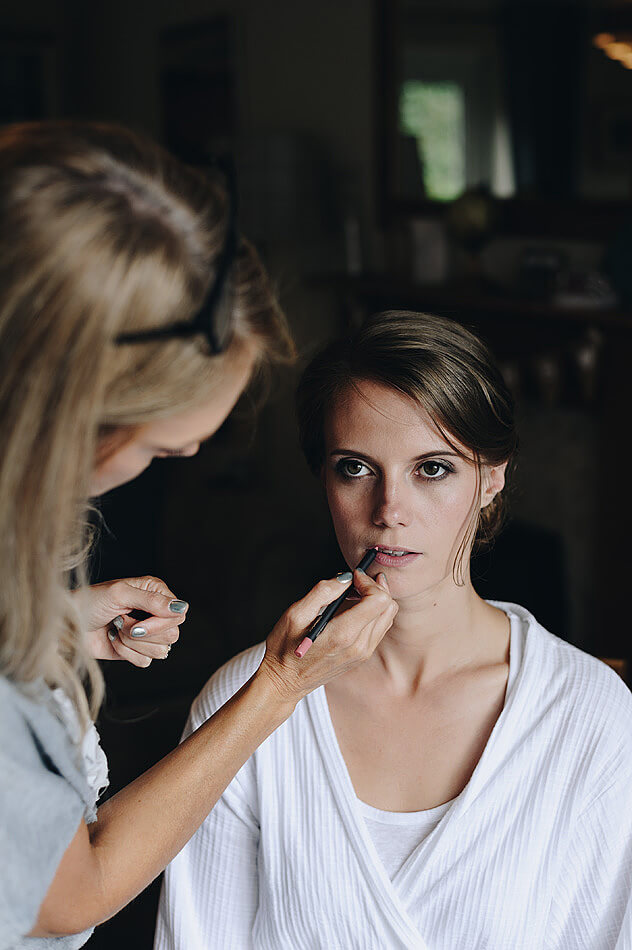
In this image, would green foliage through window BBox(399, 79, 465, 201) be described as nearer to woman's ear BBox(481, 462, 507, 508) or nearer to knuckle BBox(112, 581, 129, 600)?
woman's ear BBox(481, 462, 507, 508)

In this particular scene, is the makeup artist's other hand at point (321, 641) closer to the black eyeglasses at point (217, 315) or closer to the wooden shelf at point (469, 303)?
the black eyeglasses at point (217, 315)

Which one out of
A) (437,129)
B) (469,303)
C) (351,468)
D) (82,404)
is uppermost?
(437,129)

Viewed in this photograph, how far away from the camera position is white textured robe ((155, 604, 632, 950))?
4.02 feet

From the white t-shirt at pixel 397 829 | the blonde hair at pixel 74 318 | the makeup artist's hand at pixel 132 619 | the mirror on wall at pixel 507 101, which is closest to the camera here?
the blonde hair at pixel 74 318

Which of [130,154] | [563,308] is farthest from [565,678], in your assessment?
[563,308]

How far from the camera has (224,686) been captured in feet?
4.59

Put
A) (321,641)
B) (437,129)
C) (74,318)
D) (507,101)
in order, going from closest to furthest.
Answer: (74,318), (321,641), (507,101), (437,129)

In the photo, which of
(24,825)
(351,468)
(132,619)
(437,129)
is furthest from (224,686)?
(437,129)

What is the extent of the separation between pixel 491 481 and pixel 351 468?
0.21 m

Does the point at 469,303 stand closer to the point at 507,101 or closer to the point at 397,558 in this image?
the point at 507,101

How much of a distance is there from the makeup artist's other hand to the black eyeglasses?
38cm

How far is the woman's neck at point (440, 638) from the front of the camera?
1.36 m

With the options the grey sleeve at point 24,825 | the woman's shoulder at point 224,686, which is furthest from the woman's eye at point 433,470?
the grey sleeve at point 24,825

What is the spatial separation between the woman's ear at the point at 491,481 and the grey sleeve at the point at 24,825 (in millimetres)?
730
